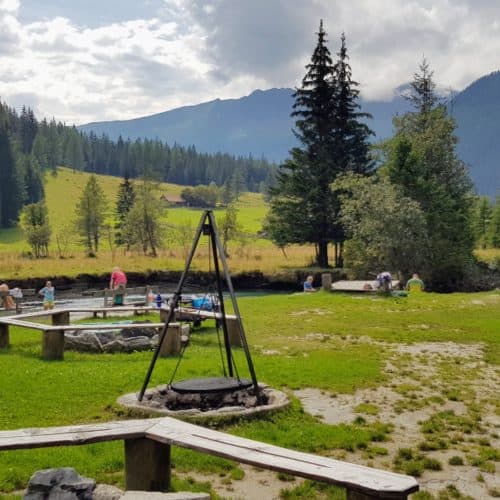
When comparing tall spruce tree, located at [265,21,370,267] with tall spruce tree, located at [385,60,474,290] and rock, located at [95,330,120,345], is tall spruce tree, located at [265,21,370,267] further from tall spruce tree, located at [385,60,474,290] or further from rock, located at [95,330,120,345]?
rock, located at [95,330,120,345]

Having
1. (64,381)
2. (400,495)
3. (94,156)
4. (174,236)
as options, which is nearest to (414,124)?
(174,236)

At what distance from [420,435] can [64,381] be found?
606 centimetres

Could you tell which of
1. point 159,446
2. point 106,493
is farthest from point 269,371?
point 106,493

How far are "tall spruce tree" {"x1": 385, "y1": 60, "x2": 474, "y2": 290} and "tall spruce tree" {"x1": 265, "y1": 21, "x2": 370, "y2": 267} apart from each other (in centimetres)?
398

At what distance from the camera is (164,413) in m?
8.09

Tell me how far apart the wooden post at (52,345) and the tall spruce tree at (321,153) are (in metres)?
34.6

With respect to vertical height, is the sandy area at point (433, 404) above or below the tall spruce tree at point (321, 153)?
below

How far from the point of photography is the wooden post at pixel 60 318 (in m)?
16.3

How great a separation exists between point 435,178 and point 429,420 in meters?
36.5

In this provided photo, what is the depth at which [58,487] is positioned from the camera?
4820mm

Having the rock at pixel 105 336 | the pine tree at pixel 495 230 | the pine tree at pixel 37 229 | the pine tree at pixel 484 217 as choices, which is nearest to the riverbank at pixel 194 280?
the pine tree at pixel 37 229

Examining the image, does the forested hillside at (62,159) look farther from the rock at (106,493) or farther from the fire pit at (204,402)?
the rock at (106,493)

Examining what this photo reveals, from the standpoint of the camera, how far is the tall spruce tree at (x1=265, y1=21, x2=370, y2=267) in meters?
46.4

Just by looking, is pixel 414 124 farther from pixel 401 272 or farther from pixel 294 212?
pixel 401 272
